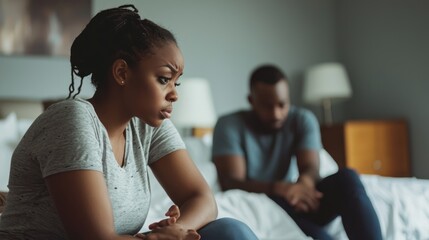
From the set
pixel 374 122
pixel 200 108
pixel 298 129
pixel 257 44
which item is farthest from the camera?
pixel 257 44

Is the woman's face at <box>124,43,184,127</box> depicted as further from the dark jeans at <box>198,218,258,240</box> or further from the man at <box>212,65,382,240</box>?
the man at <box>212,65,382,240</box>

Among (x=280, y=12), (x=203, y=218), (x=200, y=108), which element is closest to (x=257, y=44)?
(x=280, y=12)

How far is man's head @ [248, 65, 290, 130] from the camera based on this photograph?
2061mm

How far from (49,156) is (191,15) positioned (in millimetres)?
2696

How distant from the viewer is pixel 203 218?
3.51 ft

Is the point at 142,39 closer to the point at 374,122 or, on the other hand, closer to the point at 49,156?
the point at 49,156

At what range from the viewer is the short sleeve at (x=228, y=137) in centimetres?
206

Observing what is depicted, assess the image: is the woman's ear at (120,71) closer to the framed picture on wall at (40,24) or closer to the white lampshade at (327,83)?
the framed picture on wall at (40,24)

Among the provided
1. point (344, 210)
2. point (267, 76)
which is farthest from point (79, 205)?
point (267, 76)

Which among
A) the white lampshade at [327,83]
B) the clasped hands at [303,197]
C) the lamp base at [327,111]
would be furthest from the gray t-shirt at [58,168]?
the lamp base at [327,111]

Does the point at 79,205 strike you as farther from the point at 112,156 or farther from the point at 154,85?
the point at 154,85

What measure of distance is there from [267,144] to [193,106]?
3.32 ft

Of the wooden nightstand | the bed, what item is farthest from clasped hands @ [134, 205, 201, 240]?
the wooden nightstand

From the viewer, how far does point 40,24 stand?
118 inches
